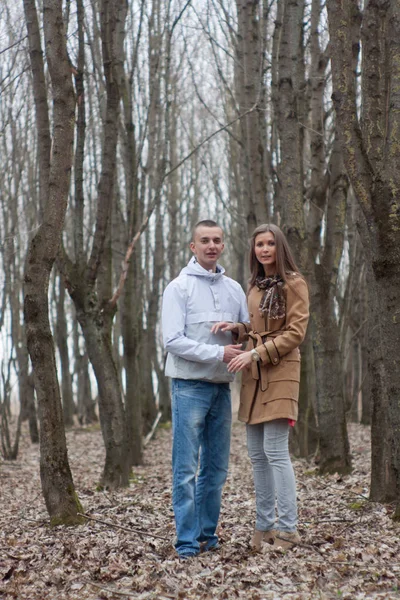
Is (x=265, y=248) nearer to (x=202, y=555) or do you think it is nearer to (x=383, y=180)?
(x=383, y=180)

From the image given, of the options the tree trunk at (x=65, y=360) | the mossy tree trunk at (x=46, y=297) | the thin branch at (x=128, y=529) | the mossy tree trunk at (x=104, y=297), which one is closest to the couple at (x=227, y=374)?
the thin branch at (x=128, y=529)

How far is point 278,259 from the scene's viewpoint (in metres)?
4.49

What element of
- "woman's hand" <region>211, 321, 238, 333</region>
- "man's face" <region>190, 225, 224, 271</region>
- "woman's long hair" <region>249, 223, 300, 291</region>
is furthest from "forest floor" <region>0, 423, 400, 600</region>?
"man's face" <region>190, 225, 224, 271</region>

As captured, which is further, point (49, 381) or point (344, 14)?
point (49, 381)

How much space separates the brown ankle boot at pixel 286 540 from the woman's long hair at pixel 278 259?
62.5 inches

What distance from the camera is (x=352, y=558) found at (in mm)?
4148

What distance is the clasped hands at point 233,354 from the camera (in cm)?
428

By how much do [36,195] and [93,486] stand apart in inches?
354

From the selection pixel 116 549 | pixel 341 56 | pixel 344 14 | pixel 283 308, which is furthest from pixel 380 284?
pixel 116 549

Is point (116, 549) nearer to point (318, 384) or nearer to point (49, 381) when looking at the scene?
point (49, 381)

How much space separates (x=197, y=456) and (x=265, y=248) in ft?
4.63

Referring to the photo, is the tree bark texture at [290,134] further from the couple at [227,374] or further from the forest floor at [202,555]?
the couple at [227,374]

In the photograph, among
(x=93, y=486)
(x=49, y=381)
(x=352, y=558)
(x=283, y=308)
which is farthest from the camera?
(x=93, y=486)

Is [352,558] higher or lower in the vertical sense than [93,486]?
higher
